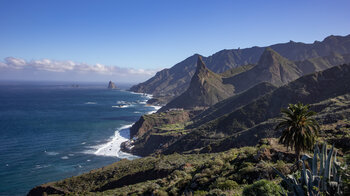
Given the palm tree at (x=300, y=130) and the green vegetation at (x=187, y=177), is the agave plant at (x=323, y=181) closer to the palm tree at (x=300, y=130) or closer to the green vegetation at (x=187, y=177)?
the green vegetation at (x=187, y=177)

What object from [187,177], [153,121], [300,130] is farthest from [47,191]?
[153,121]

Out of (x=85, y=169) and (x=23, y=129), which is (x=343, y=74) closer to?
(x=85, y=169)

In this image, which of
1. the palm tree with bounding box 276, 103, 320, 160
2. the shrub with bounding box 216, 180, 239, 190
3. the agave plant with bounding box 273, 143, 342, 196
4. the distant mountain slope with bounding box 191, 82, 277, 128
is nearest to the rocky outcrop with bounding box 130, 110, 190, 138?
the distant mountain slope with bounding box 191, 82, 277, 128

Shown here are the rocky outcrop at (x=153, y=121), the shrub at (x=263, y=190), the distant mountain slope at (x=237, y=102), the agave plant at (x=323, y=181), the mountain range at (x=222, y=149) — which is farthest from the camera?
the distant mountain slope at (x=237, y=102)

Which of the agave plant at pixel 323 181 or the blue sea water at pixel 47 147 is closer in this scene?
the agave plant at pixel 323 181

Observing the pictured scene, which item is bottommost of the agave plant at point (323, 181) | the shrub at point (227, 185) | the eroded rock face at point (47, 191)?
the eroded rock face at point (47, 191)

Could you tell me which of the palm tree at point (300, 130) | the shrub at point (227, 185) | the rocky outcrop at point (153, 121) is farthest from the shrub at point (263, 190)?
the rocky outcrop at point (153, 121)

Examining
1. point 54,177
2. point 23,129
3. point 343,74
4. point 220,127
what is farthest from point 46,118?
point 343,74

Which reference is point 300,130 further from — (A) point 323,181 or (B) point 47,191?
(B) point 47,191

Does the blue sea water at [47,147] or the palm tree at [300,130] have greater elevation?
Answer: the palm tree at [300,130]
